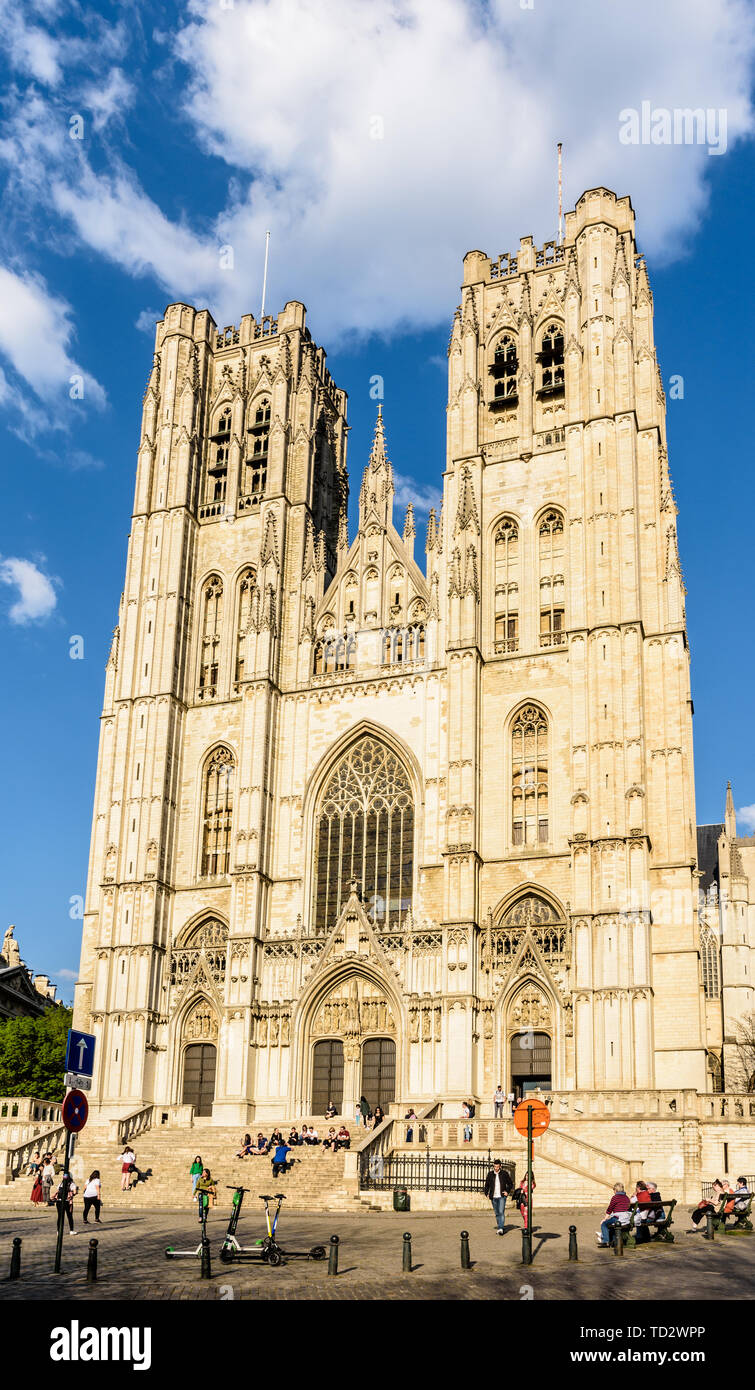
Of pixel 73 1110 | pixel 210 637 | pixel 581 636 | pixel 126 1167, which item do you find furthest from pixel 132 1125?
pixel 73 1110

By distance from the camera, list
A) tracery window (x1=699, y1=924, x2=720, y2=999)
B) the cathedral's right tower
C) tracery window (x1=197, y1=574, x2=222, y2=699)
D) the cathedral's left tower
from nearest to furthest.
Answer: the cathedral's right tower, the cathedral's left tower, tracery window (x1=197, y1=574, x2=222, y2=699), tracery window (x1=699, y1=924, x2=720, y2=999)

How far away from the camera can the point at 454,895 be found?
1574 inches

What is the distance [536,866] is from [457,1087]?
6.88m

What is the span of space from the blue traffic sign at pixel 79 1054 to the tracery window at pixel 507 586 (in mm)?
27476

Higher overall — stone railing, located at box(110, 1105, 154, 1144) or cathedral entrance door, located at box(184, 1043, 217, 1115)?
cathedral entrance door, located at box(184, 1043, 217, 1115)

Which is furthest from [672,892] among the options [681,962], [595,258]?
[595,258]

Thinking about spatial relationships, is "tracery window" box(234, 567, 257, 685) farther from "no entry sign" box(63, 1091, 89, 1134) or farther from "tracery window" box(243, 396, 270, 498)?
"no entry sign" box(63, 1091, 89, 1134)

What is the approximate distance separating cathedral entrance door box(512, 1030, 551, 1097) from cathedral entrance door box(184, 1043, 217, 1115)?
32.6 ft

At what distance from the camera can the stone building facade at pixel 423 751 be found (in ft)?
128

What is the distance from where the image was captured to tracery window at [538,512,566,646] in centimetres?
4375

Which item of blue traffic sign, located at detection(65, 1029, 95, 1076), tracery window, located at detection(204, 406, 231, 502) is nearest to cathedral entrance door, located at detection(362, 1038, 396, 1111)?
tracery window, located at detection(204, 406, 231, 502)

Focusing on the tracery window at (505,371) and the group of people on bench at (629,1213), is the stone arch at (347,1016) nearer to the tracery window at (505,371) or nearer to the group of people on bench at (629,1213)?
the group of people on bench at (629,1213)
